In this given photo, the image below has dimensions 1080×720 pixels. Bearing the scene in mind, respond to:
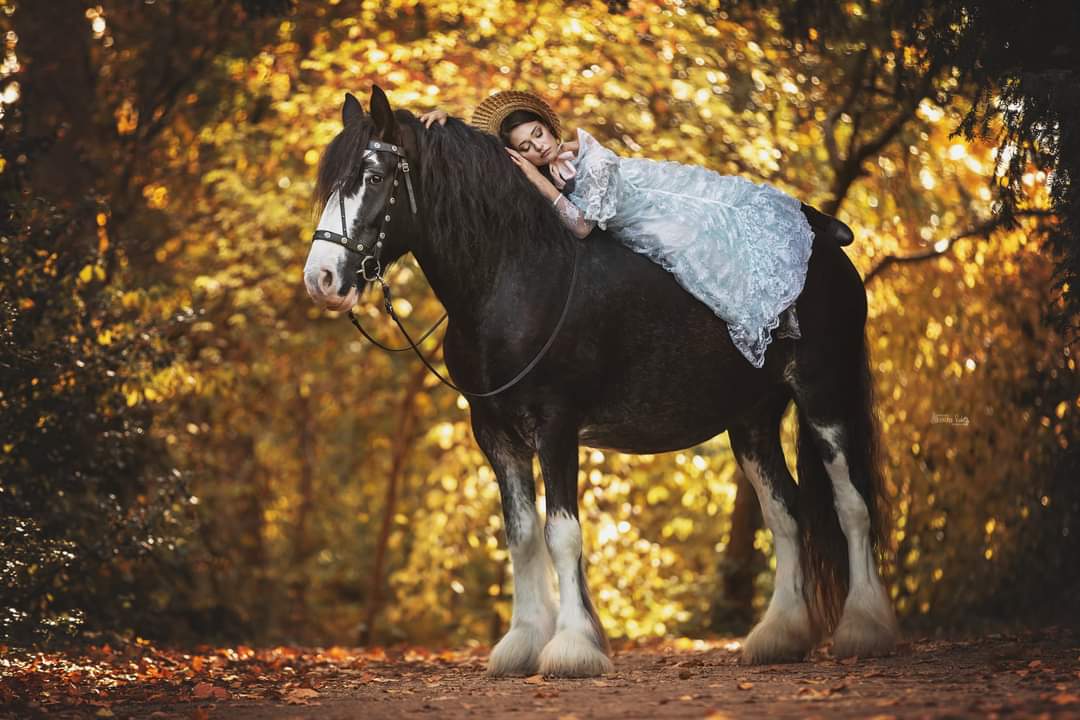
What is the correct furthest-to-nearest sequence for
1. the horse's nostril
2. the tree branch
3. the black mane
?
the tree branch
the black mane
the horse's nostril

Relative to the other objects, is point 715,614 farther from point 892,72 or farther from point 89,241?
point 89,241

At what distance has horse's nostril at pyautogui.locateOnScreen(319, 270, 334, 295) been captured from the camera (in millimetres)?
5305

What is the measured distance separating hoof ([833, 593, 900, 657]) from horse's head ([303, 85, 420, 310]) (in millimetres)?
2878

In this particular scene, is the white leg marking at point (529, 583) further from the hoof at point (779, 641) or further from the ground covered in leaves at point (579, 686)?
the hoof at point (779, 641)

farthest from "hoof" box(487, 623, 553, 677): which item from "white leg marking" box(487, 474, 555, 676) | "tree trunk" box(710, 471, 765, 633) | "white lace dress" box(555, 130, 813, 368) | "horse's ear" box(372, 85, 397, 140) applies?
"tree trunk" box(710, 471, 765, 633)

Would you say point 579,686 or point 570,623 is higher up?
point 570,623

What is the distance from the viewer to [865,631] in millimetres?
6293

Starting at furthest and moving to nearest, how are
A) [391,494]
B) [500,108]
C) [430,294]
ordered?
[430,294], [391,494], [500,108]

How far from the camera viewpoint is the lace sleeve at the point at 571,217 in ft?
19.4

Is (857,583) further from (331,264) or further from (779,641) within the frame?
(331,264)

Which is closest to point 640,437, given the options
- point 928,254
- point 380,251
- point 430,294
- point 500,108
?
point 380,251

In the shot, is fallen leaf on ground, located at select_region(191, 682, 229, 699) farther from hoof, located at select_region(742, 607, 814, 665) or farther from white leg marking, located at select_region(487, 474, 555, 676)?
hoof, located at select_region(742, 607, 814, 665)

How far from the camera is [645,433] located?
20.3 ft

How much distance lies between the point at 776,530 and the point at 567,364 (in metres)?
1.78
